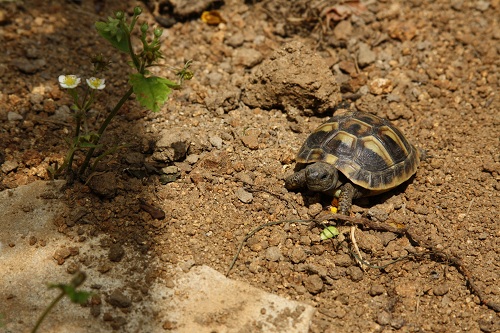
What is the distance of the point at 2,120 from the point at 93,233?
1491mm

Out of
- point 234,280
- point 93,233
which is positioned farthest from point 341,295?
point 93,233

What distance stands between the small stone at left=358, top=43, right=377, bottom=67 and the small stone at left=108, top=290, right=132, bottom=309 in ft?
10.7

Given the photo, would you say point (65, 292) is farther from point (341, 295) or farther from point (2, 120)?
point (2, 120)

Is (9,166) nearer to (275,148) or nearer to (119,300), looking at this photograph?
(119,300)

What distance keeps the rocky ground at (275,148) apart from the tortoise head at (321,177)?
0.20m

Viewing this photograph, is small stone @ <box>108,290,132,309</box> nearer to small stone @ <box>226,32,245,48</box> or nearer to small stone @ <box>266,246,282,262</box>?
small stone @ <box>266,246,282,262</box>

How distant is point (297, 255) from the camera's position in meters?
3.81

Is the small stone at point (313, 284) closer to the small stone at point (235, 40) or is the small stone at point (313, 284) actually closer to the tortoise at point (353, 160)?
the tortoise at point (353, 160)

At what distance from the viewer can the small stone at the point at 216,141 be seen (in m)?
4.47

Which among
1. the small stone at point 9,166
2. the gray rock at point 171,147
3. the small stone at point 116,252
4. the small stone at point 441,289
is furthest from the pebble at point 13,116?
the small stone at point 441,289

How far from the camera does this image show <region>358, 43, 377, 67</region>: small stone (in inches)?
208

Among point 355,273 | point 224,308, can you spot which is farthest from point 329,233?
point 224,308

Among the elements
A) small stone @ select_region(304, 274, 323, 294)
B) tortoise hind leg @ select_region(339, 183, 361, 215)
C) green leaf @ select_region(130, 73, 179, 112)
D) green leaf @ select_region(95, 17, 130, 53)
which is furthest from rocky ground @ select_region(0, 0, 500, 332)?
green leaf @ select_region(95, 17, 130, 53)

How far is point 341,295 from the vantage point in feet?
12.1
